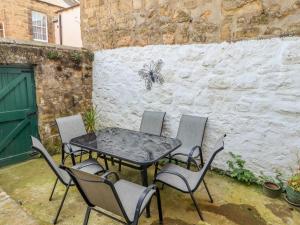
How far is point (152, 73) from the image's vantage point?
13.8 feet

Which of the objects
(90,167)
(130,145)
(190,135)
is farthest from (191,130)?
(90,167)

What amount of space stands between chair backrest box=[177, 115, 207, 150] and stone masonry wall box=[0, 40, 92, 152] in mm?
2392

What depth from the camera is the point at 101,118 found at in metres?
5.19

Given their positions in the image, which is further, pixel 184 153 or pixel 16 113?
pixel 16 113

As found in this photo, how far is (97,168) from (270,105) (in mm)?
2375

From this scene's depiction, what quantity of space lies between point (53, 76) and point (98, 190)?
3172 mm

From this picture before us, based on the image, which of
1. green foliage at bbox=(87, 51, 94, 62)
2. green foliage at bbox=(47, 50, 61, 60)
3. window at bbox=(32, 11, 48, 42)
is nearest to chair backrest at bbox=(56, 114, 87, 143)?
green foliage at bbox=(47, 50, 61, 60)

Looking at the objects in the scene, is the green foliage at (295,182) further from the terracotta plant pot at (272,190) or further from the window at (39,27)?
the window at (39,27)

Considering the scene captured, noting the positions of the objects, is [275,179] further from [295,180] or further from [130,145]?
[130,145]

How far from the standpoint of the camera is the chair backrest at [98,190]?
1.71 metres

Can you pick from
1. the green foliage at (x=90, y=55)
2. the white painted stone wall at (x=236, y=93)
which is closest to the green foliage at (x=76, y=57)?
the green foliage at (x=90, y=55)

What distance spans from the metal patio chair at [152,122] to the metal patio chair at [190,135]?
1.24 feet

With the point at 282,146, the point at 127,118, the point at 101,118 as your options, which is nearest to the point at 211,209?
the point at 282,146

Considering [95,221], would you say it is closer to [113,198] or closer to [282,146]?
[113,198]
